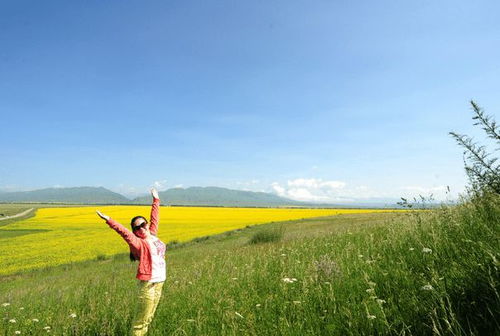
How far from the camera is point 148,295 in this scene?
4734 millimetres

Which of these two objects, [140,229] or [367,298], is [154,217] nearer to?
[140,229]

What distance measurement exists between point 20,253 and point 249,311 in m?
29.0

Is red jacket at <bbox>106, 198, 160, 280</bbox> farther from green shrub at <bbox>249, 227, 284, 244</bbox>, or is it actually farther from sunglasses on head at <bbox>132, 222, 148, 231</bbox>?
green shrub at <bbox>249, 227, 284, 244</bbox>

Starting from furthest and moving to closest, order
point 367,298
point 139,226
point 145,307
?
point 139,226 < point 145,307 < point 367,298

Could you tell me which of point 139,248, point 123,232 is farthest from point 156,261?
point 123,232

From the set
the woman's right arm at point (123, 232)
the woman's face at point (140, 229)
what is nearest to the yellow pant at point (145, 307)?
the woman's right arm at point (123, 232)

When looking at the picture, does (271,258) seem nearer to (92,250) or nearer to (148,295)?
(148,295)

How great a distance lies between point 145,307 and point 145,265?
0.58m

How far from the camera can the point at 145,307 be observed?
4.68 m

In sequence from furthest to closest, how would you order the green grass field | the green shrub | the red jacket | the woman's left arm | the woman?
the green shrub
the woman's left arm
the red jacket
the woman
the green grass field

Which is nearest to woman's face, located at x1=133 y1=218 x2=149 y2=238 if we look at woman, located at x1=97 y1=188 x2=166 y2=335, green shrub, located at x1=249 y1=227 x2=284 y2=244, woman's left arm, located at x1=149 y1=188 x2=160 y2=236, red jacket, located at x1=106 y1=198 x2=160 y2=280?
woman, located at x1=97 y1=188 x2=166 y2=335

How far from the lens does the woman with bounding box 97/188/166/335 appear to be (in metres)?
4.66

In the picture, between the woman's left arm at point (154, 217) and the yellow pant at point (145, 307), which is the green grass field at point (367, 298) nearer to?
the yellow pant at point (145, 307)

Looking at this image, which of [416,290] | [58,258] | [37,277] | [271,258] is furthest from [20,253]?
[416,290]
